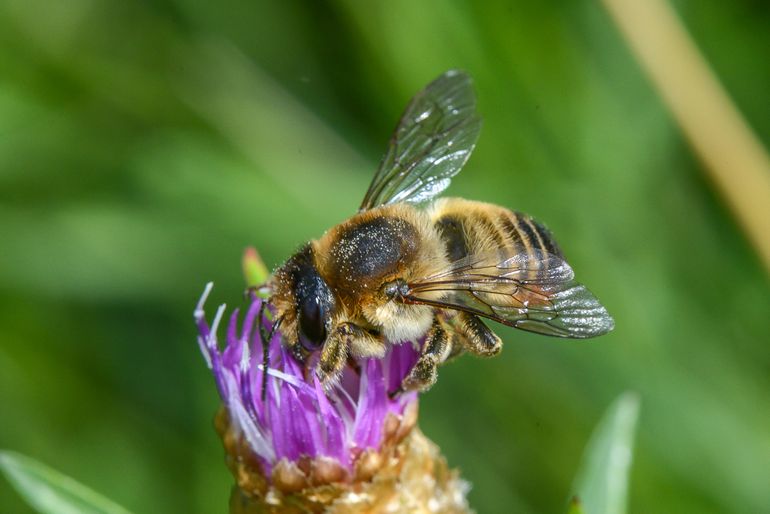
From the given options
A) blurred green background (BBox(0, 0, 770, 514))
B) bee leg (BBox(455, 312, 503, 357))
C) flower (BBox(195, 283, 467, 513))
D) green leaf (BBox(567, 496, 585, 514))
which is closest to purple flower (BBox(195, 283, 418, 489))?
flower (BBox(195, 283, 467, 513))

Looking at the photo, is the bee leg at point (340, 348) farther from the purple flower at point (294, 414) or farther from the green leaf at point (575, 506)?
the green leaf at point (575, 506)

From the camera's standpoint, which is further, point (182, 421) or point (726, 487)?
point (182, 421)

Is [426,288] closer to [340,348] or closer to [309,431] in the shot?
[340,348]

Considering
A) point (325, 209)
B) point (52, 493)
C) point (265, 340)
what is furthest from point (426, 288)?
point (325, 209)

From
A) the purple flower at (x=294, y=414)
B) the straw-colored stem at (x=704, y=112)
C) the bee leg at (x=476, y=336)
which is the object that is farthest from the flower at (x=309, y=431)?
the straw-colored stem at (x=704, y=112)

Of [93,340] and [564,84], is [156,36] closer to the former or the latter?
[93,340]

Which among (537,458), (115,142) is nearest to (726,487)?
(537,458)
